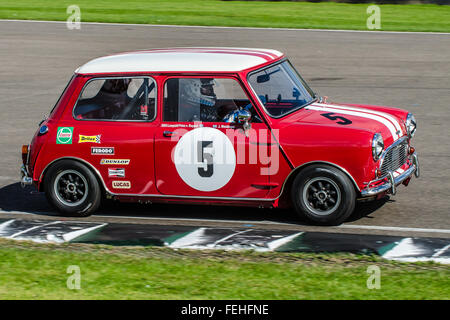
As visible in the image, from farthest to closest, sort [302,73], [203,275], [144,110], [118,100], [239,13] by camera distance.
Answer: [239,13] < [302,73] < [118,100] < [144,110] < [203,275]

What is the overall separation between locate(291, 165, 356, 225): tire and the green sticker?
2449 millimetres

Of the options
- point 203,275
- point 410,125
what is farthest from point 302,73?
point 203,275

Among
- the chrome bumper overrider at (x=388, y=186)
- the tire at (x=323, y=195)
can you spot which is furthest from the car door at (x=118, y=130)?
the chrome bumper overrider at (x=388, y=186)

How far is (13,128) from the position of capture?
13.5 m

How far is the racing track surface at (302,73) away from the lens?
8.52m

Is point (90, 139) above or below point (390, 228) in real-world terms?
above

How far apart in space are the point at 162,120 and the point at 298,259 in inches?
88.1

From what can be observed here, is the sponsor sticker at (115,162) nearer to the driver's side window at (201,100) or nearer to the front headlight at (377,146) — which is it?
the driver's side window at (201,100)

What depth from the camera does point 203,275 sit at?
21.4 feet

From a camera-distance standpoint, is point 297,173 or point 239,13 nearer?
point 297,173

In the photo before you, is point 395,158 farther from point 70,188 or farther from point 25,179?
point 25,179

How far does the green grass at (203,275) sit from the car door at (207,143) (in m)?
1.04

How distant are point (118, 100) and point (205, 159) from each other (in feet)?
3.98
